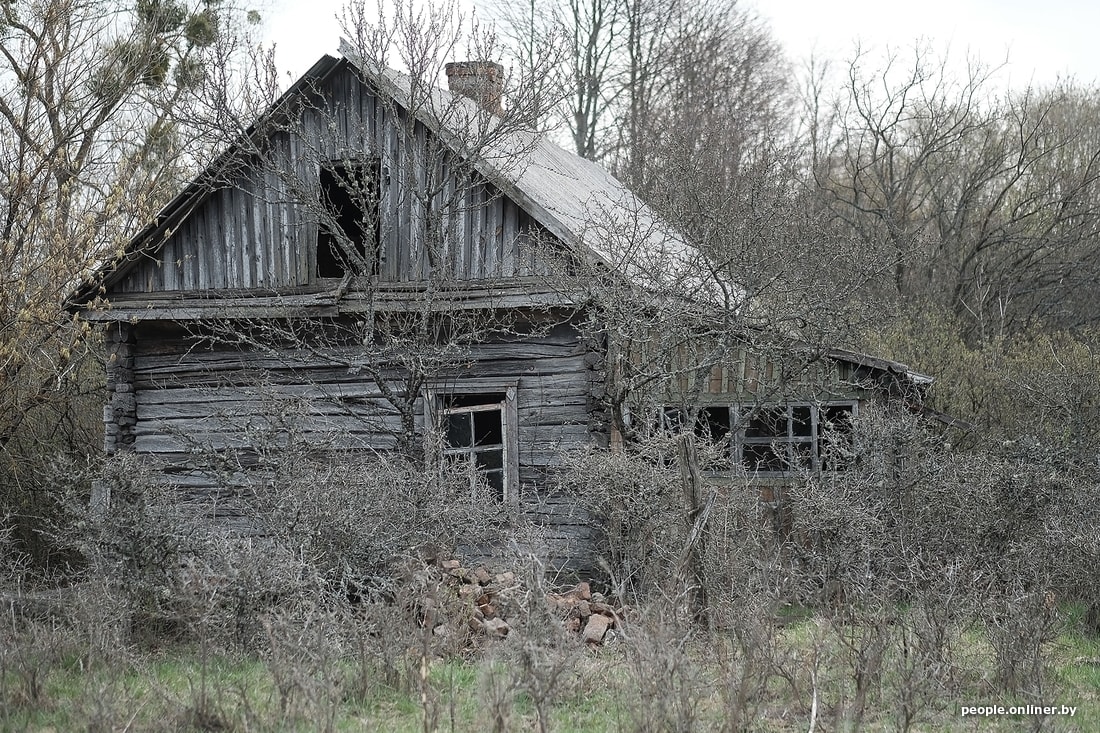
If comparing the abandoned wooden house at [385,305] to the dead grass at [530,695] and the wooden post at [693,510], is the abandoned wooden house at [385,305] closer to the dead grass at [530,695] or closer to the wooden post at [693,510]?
the wooden post at [693,510]

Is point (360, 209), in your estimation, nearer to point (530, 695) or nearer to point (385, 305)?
point (385, 305)

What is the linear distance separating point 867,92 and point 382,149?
15618 mm

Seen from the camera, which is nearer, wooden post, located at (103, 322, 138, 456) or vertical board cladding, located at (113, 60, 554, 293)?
vertical board cladding, located at (113, 60, 554, 293)

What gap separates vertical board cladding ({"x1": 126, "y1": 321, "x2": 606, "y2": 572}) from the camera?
11.0 meters

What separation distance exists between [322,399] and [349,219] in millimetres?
3016

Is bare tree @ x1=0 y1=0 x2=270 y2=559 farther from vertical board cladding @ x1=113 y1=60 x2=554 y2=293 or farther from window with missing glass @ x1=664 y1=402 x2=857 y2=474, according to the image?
window with missing glass @ x1=664 y1=402 x2=857 y2=474

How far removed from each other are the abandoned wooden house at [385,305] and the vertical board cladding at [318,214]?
2 cm

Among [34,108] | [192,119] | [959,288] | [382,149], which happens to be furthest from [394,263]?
[959,288]

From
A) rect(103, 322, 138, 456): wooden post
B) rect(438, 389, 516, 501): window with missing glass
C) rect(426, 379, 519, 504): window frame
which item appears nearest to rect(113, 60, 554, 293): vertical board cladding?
rect(103, 322, 138, 456): wooden post

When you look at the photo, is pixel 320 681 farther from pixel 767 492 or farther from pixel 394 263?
pixel 767 492

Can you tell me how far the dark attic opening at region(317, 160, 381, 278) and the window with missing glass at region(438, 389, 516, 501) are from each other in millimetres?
1708

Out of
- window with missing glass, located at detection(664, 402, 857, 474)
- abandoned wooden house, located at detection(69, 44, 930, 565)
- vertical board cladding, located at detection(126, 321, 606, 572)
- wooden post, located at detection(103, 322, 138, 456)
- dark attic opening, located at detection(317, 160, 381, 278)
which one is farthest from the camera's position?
wooden post, located at detection(103, 322, 138, 456)

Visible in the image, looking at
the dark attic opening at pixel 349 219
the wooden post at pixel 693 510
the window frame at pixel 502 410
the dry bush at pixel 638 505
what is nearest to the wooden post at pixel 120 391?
the dark attic opening at pixel 349 219

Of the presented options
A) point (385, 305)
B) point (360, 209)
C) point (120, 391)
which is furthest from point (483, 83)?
point (120, 391)
